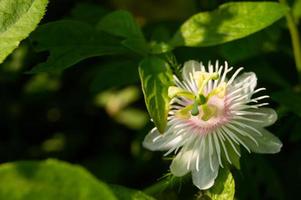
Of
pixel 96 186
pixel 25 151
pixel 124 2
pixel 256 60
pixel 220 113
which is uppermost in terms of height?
pixel 96 186

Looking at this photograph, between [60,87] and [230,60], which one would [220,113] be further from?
[60,87]

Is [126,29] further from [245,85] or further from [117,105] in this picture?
[117,105]

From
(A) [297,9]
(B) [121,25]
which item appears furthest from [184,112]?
(A) [297,9]

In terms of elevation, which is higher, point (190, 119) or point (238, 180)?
point (190, 119)

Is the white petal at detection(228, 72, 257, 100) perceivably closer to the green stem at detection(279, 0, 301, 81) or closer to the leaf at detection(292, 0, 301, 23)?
the green stem at detection(279, 0, 301, 81)

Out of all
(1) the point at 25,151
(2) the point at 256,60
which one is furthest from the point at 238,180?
(1) the point at 25,151

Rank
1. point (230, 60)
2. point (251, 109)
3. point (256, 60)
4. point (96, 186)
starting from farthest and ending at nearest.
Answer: point (256, 60) → point (230, 60) → point (251, 109) → point (96, 186)

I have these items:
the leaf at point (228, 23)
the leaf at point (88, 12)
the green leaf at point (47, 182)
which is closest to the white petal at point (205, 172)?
the leaf at point (228, 23)
